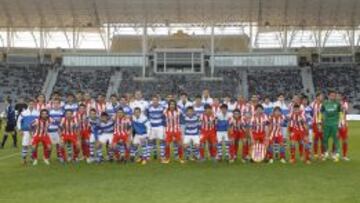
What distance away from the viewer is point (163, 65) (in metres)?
78.4

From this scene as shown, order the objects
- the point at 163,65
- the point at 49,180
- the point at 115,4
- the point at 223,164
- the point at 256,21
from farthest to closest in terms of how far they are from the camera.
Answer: the point at 163,65
the point at 256,21
the point at 115,4
the point at 223,164
the point at 49,180

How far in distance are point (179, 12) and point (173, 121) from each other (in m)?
48.0

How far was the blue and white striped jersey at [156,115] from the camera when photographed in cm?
1955

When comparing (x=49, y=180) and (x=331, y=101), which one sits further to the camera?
(x=331, y=101)

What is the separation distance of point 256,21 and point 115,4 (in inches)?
617

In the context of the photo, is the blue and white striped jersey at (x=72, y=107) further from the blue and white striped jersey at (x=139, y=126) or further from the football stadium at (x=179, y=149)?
the blue and white striped jersey at (x=139, y=126)

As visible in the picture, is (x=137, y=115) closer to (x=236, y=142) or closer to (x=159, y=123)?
(x=159, y=123)

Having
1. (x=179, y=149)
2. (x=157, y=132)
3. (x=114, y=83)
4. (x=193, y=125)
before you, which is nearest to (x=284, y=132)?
(x=193, y=125)

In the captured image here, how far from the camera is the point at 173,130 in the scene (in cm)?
1892

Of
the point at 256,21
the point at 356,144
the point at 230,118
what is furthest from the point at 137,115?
the point at 256,21

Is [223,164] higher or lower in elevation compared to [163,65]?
lower

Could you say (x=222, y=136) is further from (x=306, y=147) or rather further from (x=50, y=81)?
(x=50, y=81)

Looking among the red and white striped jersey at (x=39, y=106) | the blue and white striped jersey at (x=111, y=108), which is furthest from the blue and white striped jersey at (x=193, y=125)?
the red and white striped jersey at (x=39, y=106)

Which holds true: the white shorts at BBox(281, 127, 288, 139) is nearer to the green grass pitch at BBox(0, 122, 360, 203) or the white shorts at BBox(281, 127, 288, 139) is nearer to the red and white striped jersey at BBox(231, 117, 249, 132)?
the red and white striped jersey at BBox(231, 117, 249, 132)
